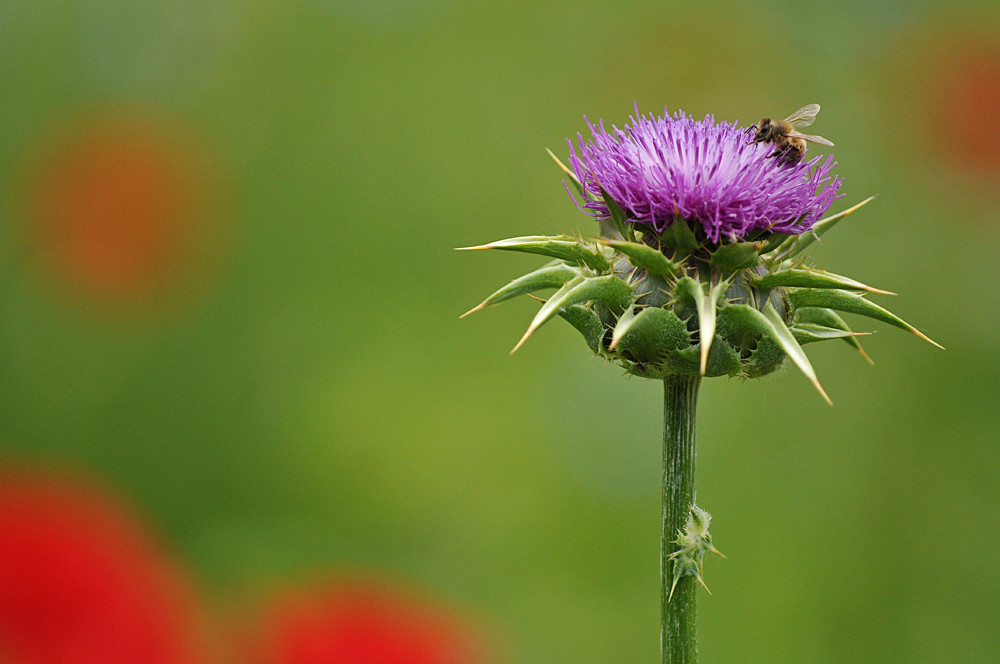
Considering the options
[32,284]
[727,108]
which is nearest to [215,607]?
[32,284]

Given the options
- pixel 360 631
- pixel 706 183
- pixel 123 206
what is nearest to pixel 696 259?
pixel 706 183

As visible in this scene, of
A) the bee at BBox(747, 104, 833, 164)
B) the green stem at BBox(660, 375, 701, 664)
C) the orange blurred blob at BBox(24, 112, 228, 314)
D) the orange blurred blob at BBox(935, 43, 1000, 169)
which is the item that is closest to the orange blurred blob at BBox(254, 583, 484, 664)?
the green stem at BBox(660, 375, 701, 664)

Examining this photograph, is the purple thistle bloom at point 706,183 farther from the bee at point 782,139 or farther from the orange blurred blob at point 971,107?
the orange blurred blob at point 971,107

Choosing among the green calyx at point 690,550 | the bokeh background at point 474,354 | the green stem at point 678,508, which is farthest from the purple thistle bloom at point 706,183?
the bokeh background at point 474,354

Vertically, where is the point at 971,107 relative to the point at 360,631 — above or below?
above

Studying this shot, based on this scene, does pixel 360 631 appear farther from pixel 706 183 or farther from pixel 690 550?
pixel 706 183

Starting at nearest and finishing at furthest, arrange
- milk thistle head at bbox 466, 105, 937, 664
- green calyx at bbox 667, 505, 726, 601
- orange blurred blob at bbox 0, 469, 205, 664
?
1. green calyx at bbox 667, 505, 726, 601
2. milk thistle head at bbox 466, 105, 937, 664
3. orange blurred blob at bbox 0, 469, 205, 664

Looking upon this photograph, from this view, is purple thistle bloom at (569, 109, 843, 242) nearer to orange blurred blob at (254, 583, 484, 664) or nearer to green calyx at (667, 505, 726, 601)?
green calyx at (667, 505, 726, 601)
